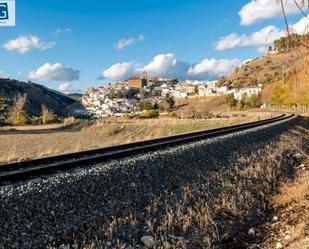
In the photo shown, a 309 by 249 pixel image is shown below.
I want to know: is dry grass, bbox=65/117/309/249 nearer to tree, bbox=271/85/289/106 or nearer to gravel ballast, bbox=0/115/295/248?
gravel ballast, bbox=0/115/295/248

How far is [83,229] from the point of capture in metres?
7.94

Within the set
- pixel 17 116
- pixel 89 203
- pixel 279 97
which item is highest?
pixel 279 97

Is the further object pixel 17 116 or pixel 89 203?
pixel 17 116

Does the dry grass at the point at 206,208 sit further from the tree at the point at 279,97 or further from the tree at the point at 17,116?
the tree at the point at 279,97

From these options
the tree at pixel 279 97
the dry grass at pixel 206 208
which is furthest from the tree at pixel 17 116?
the tree at pixel 279 97

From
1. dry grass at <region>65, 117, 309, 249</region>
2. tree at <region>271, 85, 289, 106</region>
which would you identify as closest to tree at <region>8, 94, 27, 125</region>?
dry grass at <region>65, 117, 309, 249</region>

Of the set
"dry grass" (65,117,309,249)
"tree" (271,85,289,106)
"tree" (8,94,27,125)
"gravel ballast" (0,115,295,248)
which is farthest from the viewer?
"tree" (271,85,289,106)

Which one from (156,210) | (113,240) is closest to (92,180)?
(156,210)

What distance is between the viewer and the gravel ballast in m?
7.41

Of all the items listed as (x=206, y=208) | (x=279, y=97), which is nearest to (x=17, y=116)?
(x=279, y=97)

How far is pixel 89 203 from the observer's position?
8.95 metres

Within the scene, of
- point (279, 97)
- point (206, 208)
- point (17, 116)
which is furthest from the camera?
point (279, 97)

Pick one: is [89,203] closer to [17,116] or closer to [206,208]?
[206,208]

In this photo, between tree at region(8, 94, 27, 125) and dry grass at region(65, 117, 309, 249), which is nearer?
dry grass at region(65, 117, 309, 249)
